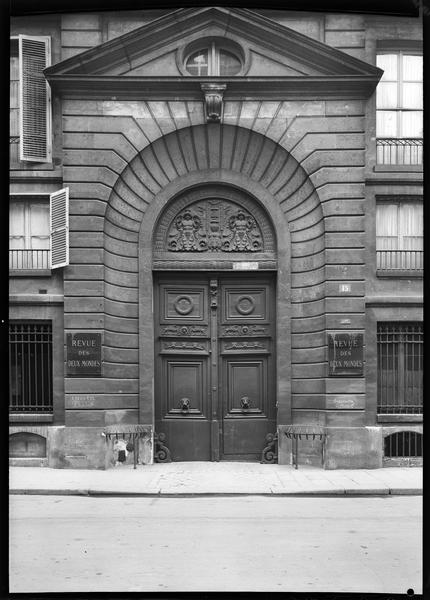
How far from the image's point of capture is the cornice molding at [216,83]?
41.2 ft

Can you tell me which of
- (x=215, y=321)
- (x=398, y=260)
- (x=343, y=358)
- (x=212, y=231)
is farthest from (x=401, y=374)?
(x=212, y=231)

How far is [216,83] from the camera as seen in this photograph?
A: 12703 millimetres

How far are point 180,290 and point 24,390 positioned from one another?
3.73 m

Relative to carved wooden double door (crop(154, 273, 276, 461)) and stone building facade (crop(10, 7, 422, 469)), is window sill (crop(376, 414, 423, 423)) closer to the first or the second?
stone building facade (crop(10, 7, 422, 469))

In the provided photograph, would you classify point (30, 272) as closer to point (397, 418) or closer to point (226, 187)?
point (226, 187)

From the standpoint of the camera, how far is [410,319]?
44.5 ft

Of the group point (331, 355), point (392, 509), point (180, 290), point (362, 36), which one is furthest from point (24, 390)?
point (362, 36)

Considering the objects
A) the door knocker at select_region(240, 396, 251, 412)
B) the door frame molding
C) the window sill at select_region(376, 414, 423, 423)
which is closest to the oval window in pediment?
the door frame molding

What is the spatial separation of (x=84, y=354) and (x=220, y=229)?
3.79 meters

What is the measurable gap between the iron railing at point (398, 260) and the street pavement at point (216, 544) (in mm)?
4440

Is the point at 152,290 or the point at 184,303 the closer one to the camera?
the point at 152,290

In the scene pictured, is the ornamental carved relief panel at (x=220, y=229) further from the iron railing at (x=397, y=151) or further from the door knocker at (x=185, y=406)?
the door knocker at (x=185, y=406)

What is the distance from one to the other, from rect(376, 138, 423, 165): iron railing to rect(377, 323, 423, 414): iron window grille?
10.8 ft

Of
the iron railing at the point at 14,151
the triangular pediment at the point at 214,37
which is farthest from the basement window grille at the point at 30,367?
the triangular pediment at the point at 214,37
